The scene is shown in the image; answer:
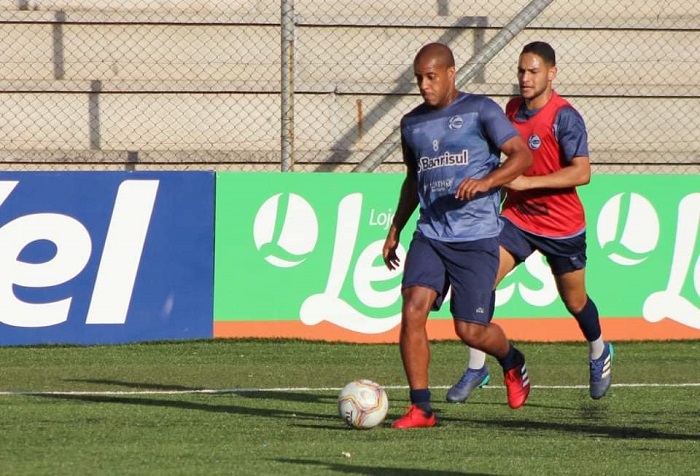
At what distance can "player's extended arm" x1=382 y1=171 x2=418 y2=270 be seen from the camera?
8.14 metres

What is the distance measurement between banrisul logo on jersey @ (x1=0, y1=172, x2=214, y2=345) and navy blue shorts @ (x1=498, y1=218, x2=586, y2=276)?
3.78 meters

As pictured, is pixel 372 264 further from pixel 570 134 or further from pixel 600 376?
pixel 570 134

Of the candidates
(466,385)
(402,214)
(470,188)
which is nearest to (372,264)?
(466,385)

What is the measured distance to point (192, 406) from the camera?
28.8 feet

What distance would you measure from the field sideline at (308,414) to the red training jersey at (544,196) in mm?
1105

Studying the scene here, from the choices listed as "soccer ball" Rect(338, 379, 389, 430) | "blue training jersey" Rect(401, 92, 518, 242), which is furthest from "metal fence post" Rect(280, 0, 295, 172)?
"soccer ball" Rect(338, 379, 389, 430)

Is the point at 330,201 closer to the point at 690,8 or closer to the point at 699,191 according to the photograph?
the point at 699,191

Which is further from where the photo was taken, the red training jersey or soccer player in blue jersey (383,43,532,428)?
the red training jersey

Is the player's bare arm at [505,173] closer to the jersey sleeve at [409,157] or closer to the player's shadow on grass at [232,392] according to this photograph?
the jersey sleeve at [409,157]

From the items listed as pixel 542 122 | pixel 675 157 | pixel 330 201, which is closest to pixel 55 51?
pixel 330 201

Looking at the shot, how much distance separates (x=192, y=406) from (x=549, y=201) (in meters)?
2.51

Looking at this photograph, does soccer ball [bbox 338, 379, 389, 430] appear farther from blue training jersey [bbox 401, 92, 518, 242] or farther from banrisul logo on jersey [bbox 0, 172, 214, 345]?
banrisul logo on jersey [bbox 0, 172, 214, 345]

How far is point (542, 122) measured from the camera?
9016mm

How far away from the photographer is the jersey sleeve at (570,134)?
29.2ft
